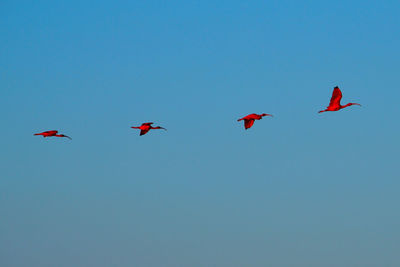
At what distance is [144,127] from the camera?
119m

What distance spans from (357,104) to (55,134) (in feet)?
123

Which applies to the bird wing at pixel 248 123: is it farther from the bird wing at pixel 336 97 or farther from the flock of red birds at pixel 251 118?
the bird wing at pixel 336 97

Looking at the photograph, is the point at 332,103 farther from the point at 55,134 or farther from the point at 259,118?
the point at 55,134

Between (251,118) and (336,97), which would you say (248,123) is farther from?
(336,97)

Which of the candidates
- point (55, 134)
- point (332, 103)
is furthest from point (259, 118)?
point (55, 134)

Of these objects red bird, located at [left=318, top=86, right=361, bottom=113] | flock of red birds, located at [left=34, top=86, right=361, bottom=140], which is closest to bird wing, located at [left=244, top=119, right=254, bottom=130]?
flock of red birds, located at [left=34, top=86, right=361, bottom=140]

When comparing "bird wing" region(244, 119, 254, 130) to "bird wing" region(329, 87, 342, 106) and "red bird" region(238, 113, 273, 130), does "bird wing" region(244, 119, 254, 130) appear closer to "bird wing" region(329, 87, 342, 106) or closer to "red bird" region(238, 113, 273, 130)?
"red bird" region(238, 113, 273, 130)

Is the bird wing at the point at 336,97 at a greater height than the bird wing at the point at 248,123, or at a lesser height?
greater

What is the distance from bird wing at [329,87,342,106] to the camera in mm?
115575

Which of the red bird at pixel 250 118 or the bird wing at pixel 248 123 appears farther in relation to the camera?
the red bird at pixel 250 118

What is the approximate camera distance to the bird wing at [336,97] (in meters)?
116

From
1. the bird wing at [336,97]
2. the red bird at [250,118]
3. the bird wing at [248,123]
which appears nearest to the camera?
the bird wing at [248,123]

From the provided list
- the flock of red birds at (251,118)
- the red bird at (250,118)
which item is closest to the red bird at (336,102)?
the flock of red birds at (251,118)

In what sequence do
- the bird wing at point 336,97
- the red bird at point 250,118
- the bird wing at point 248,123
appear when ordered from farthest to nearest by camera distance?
the bird wing at point 336,97 < the red bird at point 250,118 < the bird wing at point 248,123
